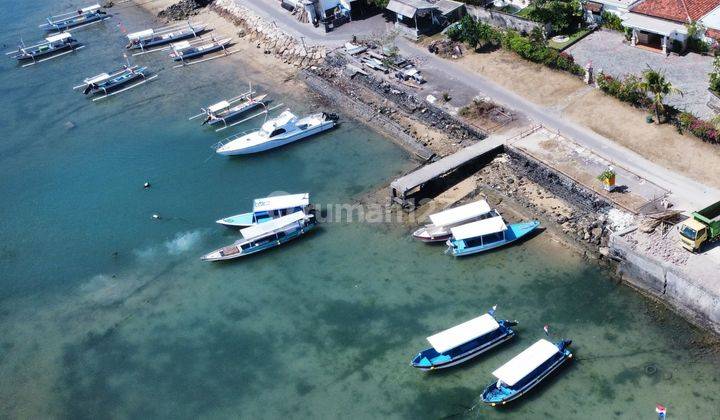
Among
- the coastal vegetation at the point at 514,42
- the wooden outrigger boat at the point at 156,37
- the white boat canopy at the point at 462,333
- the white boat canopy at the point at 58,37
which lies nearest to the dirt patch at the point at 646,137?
the coastal vegetation at the point at 514,42

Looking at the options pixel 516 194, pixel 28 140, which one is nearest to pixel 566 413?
pixel 516 194

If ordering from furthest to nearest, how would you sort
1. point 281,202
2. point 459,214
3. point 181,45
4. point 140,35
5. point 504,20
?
point 140,35
point 181,45
point 504,20
point 281,202
point 459,214

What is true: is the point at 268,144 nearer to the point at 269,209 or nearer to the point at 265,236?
the point at 269,209

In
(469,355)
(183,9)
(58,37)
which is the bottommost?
(469,355)

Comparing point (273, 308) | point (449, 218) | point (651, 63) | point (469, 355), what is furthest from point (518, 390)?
point (651, 63)

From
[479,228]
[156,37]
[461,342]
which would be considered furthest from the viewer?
[156,37]

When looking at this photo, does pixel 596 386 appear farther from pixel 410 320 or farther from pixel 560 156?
pixel 560 156

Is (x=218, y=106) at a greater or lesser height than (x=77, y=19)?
lesser

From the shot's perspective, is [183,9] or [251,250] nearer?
[251,250]
